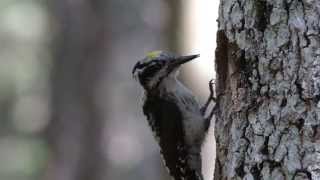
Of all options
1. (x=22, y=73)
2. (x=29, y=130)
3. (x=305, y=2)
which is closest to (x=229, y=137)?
(x=305, y=2)

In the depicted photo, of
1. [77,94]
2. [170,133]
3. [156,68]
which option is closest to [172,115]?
[170,133]

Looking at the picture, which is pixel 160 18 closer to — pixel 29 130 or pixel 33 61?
pixel 29 130

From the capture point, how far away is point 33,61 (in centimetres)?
1786

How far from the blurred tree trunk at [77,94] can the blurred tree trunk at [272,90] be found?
694 centimetres

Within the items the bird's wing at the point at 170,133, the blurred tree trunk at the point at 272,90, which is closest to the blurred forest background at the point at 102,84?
the bird's wing at the point at 170,133

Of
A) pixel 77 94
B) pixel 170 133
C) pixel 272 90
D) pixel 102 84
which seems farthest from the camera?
pixel 102 84

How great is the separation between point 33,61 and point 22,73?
0.38 m

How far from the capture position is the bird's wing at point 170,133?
17.6 ft

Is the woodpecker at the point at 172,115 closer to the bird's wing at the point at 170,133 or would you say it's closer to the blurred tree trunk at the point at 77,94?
the bird's wing at the point at 170,133

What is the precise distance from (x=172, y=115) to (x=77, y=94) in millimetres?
5792

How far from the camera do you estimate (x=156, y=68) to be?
18.4 ft

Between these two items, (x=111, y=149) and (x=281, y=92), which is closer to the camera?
(x=281, y=92)

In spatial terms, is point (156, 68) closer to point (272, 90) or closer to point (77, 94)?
point (272, 90)

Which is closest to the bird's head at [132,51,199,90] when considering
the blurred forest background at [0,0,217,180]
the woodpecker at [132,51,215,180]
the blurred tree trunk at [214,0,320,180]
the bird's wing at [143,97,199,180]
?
the woodpecker at [132,51,215,180]
